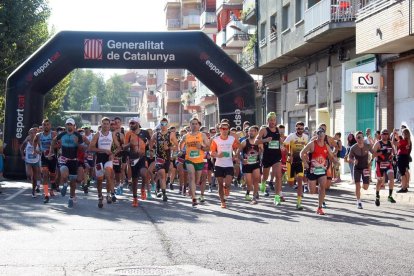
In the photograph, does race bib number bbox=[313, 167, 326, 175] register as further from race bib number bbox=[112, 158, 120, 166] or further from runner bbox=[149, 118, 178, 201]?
race bib number bbox=[112, 158, 120, 166]

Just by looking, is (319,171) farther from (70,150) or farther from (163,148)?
(70,150)

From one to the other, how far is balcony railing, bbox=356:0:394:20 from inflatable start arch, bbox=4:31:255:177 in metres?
→ 3.82

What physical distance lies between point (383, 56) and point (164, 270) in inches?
778

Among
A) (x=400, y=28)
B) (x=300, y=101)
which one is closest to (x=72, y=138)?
(x=400, y=28)

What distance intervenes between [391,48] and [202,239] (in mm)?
15303

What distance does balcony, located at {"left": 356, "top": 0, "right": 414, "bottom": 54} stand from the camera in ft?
74.7

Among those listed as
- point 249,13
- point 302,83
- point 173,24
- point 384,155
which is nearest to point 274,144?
point 384,155

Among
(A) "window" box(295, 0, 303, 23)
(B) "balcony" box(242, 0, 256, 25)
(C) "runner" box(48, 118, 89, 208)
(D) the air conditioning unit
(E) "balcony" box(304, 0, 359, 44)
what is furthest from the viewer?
(B) "balcony" box(242, 0, 256, 25)

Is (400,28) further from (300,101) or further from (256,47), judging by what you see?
(256,47)

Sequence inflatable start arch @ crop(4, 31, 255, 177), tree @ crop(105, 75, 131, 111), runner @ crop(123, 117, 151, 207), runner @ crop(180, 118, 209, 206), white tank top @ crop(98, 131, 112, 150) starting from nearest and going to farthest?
1. white tank top @ crop(98, 131, 112, 150)
2. runner @ crop(123, 117, 151, 207)
3. runner @ crop(180, 118, 209, 206)
4. inflatable start arch @ crop(4, 31, 255, 177)
5. tree @ crop(105, 75, 131, 111)

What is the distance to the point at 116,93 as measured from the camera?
534 feet

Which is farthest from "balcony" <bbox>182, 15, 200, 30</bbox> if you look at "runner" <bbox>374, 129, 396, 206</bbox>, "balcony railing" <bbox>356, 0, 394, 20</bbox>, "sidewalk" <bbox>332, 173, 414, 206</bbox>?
"runner" <bbox>374, 129, 396, 206</bbox>

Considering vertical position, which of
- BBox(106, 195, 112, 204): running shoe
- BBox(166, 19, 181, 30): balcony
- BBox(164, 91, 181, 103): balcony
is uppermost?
BBox(166, 19, 181, 30): balcony

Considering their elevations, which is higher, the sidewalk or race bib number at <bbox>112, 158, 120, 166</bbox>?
race bib number at <bbox>112, 158, 120, 166</bbox>
